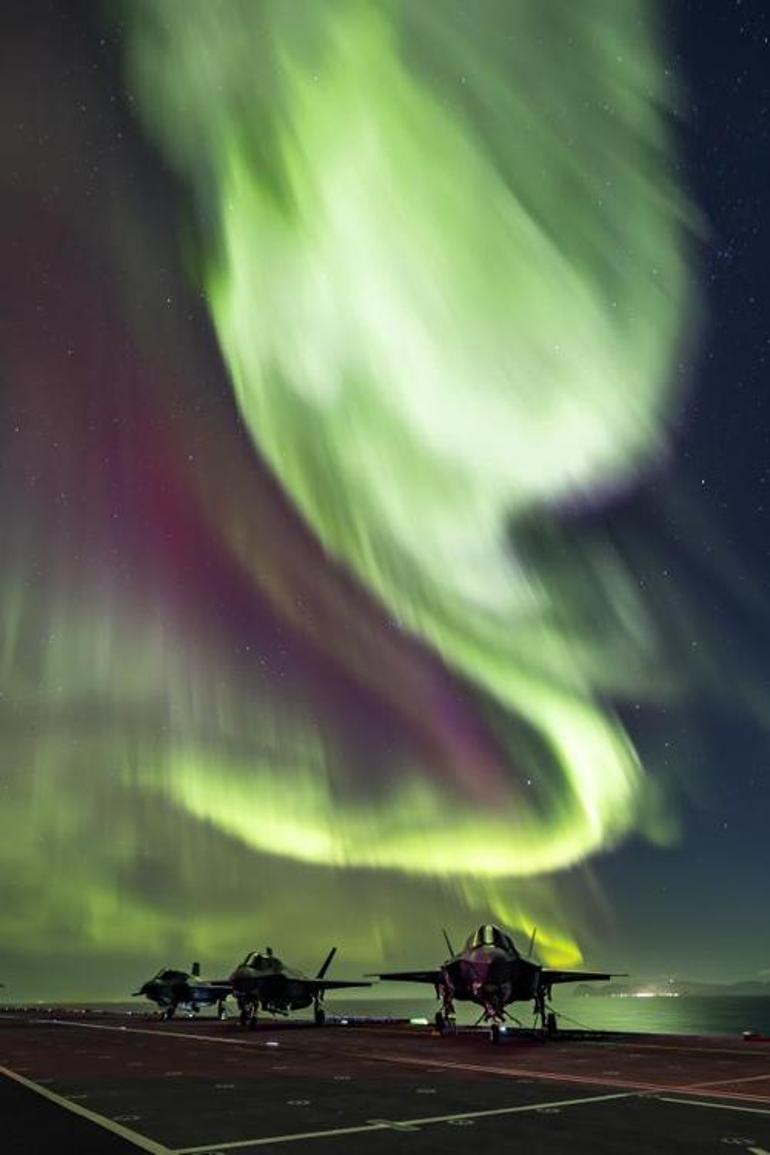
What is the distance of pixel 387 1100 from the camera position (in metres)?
16.9

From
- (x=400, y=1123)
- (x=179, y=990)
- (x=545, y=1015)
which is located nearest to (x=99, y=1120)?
(x=400, y=1123)

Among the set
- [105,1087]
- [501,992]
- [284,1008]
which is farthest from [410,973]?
[105,1087]

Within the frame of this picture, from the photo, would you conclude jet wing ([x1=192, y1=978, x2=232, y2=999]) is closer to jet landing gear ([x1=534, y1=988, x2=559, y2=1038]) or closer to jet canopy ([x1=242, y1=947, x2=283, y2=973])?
jet canopy ([x1=242, y1=947, x2=283, y2=973])

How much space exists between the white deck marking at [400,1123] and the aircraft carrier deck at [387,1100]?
0.11 feet

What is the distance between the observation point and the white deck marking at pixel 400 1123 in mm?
12094

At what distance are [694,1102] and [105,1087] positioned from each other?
488 inches

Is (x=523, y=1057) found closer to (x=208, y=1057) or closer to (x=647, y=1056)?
(x=647, y=1056)

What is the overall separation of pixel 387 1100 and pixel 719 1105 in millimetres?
6049

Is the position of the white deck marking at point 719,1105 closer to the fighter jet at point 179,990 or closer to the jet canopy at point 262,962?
the jet canopy at point 262,962

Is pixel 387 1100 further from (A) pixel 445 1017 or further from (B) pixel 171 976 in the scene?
(B) pixel 171 976

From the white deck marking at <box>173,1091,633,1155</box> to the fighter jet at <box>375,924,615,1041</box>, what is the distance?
66.9 feet

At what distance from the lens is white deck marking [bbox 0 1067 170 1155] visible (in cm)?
1189

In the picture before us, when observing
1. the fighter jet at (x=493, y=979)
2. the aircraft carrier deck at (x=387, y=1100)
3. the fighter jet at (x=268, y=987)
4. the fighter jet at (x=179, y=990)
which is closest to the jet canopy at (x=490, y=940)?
the fighter jet at (x=493, y=979)

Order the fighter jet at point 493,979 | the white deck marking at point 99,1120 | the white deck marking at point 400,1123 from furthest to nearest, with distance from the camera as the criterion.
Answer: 1. the fighter jet at point 493,979
2. the white deck marking at point 400,1123
3. the white deck marking at point 99,1120
